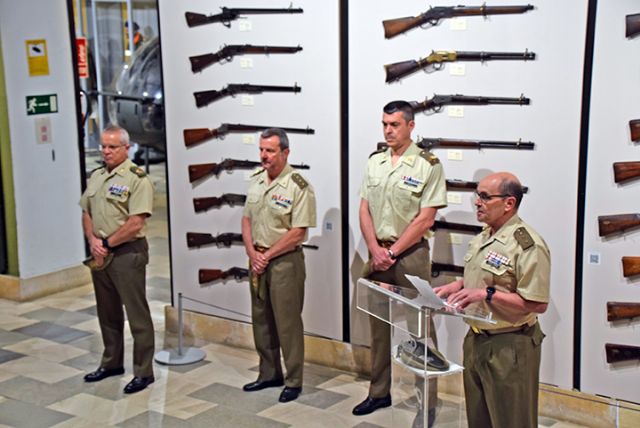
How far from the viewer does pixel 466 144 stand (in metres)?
5.82

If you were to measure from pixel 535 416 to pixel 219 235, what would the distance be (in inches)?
136

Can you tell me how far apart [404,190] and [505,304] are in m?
1.63

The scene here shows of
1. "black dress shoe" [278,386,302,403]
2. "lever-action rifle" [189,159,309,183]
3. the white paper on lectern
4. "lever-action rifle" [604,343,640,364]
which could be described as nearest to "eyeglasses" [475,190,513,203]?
the white paper on lectern

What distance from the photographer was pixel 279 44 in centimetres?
660

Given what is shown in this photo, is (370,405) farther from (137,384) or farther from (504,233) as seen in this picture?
(504,233)

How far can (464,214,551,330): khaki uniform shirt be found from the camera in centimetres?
412

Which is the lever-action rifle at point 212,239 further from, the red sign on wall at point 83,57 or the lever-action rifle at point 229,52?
the red sign on wall at point 83,57

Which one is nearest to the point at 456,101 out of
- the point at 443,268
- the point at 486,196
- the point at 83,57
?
the point at 443,268

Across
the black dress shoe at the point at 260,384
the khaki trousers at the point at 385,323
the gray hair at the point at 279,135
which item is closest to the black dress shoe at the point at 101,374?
the black dress shoe at the point at 260,384

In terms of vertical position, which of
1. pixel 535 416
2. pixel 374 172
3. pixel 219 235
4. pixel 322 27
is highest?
pixel 322 27

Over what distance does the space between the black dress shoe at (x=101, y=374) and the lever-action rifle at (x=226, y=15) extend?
2637mm

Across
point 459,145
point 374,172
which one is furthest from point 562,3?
point 374,172

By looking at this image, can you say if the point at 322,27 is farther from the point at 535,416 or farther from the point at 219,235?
the point at 535,416

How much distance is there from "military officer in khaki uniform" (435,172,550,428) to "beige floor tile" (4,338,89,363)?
371cm
